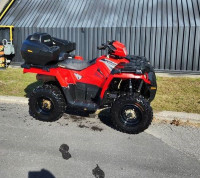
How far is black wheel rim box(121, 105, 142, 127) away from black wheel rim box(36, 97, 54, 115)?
1.44 metres

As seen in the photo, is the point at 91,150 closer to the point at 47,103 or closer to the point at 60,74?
the point at 47,103

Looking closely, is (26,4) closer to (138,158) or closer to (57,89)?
(57,89)

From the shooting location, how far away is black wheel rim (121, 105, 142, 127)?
4347 millimetres

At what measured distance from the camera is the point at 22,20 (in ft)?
36.1

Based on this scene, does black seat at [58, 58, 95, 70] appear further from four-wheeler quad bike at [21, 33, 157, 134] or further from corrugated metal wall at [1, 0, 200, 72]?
corrugated metal wall at [1, 0, 200, 72]

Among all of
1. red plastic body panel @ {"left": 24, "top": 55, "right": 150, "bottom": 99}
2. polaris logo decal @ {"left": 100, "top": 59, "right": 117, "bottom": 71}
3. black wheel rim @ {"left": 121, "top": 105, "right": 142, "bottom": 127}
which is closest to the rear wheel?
red plastic body panel @ {"left": 24, "top": 55, "right": 150, "bottom": 99}

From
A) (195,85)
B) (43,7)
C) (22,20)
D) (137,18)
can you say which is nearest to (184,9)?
(137,18)

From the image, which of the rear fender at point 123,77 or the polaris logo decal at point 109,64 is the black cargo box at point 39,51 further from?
the rear fender at point 123,77

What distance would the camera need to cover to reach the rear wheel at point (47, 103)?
4820 mm

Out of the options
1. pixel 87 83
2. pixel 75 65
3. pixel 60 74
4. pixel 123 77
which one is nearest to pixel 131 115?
pixel 123 77

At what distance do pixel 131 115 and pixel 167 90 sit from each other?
304cm

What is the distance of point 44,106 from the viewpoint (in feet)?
16.3

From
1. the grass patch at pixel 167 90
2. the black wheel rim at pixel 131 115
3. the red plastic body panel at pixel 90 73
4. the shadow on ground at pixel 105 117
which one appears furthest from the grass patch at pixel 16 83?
the black wheel rim at pixel 131 115

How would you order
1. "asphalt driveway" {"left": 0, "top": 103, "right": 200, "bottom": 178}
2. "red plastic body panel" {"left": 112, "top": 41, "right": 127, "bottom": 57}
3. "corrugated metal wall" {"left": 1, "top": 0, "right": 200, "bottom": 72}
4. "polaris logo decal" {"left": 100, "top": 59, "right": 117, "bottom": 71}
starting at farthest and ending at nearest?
1. "corrugated metal wall" {"left": 1, "top": 0, "right": 200, "bottom": 72}
2. "polaris logo decal" {"left": 100, "top": 59, "right": 117, "bottom": 71}
3. "red plastic body panel" {"left": 112, "top": 41, "right": 127, "bottom": 57}
4. "asphalt driveway" {"left": 0, "top": 103, "right": 200, "bottom": 178}
